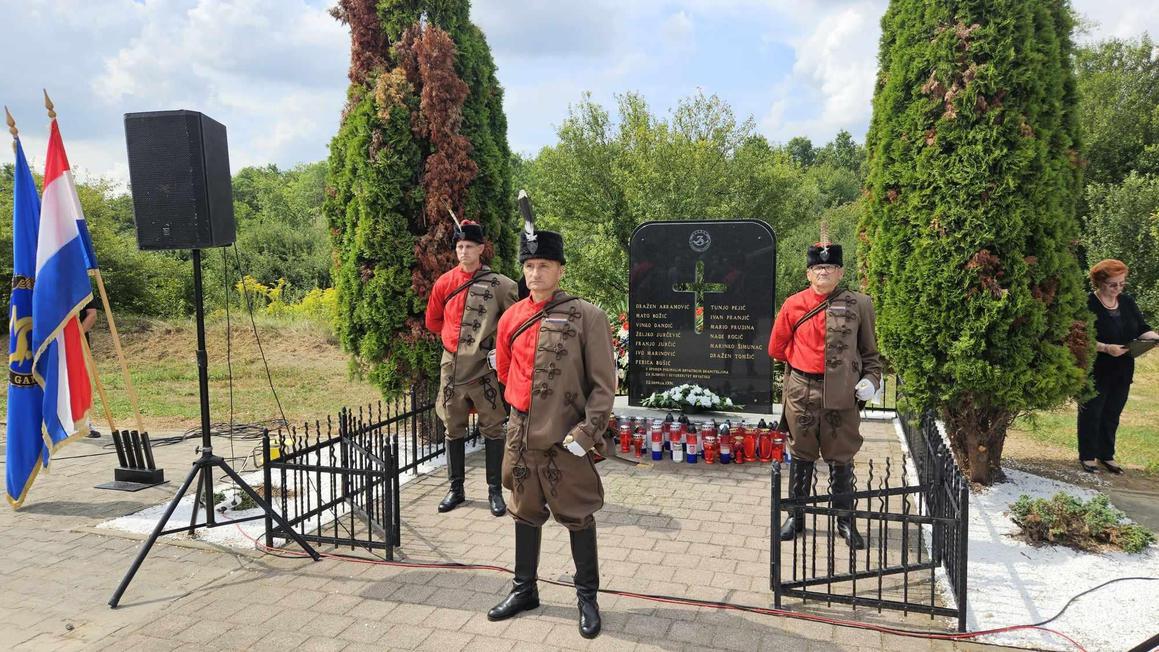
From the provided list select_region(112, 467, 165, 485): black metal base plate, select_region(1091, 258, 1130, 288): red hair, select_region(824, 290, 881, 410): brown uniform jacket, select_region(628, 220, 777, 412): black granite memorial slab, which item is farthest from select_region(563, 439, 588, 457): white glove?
select_region(1091, 258, 1130, 288): red hair

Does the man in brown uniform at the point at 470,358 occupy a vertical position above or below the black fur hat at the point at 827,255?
below

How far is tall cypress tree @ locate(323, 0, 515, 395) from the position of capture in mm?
6926

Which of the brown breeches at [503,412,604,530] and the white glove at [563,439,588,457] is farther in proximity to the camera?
the brown breeches at [503,412,604,530]

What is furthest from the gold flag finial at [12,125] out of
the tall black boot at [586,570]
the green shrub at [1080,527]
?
the green shrub at [1080,527]

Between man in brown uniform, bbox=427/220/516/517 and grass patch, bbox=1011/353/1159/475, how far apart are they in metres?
4.15

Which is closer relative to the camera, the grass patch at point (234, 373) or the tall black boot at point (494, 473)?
the tall black boot at point (494, 473)

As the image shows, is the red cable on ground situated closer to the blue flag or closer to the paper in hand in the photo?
the blue flag

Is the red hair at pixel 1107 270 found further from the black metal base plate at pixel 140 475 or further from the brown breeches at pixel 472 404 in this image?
the black metal base plate at pixel 140 475

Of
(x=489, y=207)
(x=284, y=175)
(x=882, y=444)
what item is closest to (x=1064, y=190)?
(x=882, y=444)

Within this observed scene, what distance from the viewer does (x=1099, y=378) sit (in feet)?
20.5

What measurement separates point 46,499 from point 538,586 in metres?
4.56

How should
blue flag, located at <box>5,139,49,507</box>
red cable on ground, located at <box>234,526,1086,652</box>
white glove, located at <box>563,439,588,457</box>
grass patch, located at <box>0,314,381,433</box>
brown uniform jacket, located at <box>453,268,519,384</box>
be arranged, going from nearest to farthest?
white glove, located at <box>563,439,588,457</box>, red cable on ground, located at <box>234,526,1086,652</box>, blue flag, located at <box>5,139,49,507</box>, brown uniform jacket, located at <box>453,268,519,384</box>, grass patch, located at <box>0,314,381,433</box>

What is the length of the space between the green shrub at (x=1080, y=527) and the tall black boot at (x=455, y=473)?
3803 mm

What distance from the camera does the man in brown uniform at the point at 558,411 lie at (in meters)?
3.44
